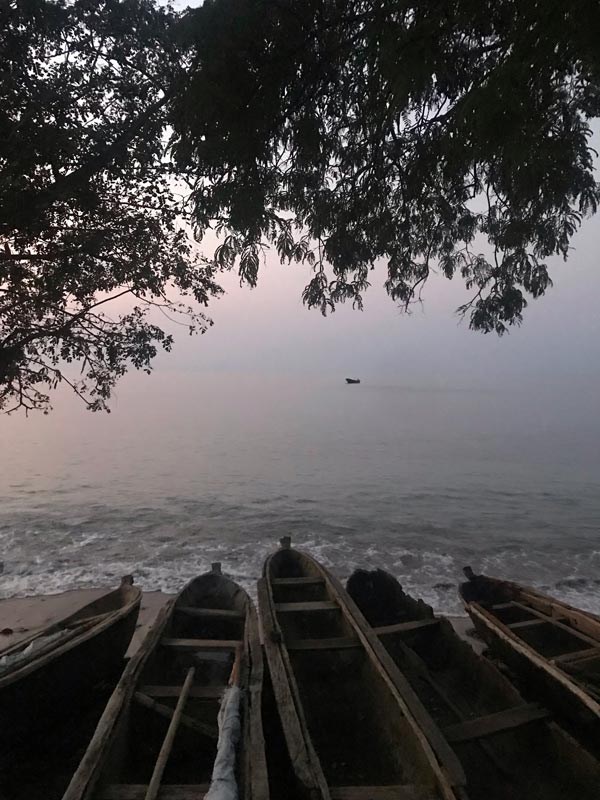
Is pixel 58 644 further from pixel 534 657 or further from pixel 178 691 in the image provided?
pixel 534 657

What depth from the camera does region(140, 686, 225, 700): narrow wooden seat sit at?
468 cm

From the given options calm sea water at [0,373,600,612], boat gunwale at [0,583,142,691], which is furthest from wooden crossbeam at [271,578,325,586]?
calm sea water at [0,373,600,612]

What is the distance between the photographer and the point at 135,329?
10.0 metres

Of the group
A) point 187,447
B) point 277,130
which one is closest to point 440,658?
point 277,130

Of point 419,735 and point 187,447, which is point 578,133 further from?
point 187,447

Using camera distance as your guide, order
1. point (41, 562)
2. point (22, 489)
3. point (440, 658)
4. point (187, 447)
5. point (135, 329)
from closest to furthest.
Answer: point (440, 658) → point (135, 329) → point (41, 562) → point (22, 489) → point (187, 447)

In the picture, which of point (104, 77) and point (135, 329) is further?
point (135, 329)

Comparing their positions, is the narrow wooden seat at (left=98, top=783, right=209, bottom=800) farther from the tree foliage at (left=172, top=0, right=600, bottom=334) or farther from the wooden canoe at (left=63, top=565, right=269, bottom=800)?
the tree foliage at (left=172, top=0, right=600, bottom=334)

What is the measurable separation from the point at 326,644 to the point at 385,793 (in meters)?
2.39

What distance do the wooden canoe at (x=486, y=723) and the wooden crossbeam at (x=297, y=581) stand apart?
163cm

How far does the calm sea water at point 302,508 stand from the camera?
13.1m

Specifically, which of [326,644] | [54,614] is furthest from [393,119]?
[54,614]

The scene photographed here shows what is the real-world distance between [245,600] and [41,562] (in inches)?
347

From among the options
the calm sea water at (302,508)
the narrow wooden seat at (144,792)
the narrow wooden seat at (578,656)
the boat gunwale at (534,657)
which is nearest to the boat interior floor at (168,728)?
the narrow wooden seat at (144,792)
